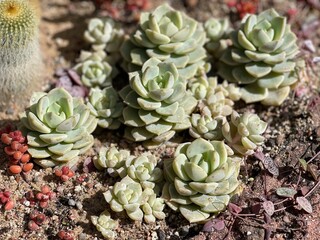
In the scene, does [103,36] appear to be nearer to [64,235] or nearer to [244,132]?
[244,132]

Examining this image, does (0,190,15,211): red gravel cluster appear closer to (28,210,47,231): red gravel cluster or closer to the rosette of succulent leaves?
(28,210,47,231): red gravel cluster

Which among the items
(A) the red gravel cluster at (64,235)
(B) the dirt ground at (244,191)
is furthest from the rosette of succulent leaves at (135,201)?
(A) the red gravel cluster at (64,235)

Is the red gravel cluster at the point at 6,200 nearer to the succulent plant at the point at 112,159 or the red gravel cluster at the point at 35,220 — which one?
the red gravel cluster at the point at 35,220

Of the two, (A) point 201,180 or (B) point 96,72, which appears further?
(B) point 96,72

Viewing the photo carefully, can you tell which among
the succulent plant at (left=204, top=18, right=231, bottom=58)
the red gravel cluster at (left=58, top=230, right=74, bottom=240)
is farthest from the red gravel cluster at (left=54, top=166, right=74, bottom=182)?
the succulent plant at (left=204, top=18, right=231, bottom=58)

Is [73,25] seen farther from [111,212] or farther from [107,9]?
[111,212]

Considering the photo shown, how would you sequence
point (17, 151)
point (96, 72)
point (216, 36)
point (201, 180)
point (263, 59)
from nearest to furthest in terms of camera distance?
point (201, 180) < point (17, 151) < point (263, 59) < point (96, 72) < point (216, 36)

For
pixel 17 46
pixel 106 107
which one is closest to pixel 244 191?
pixel 106 107
